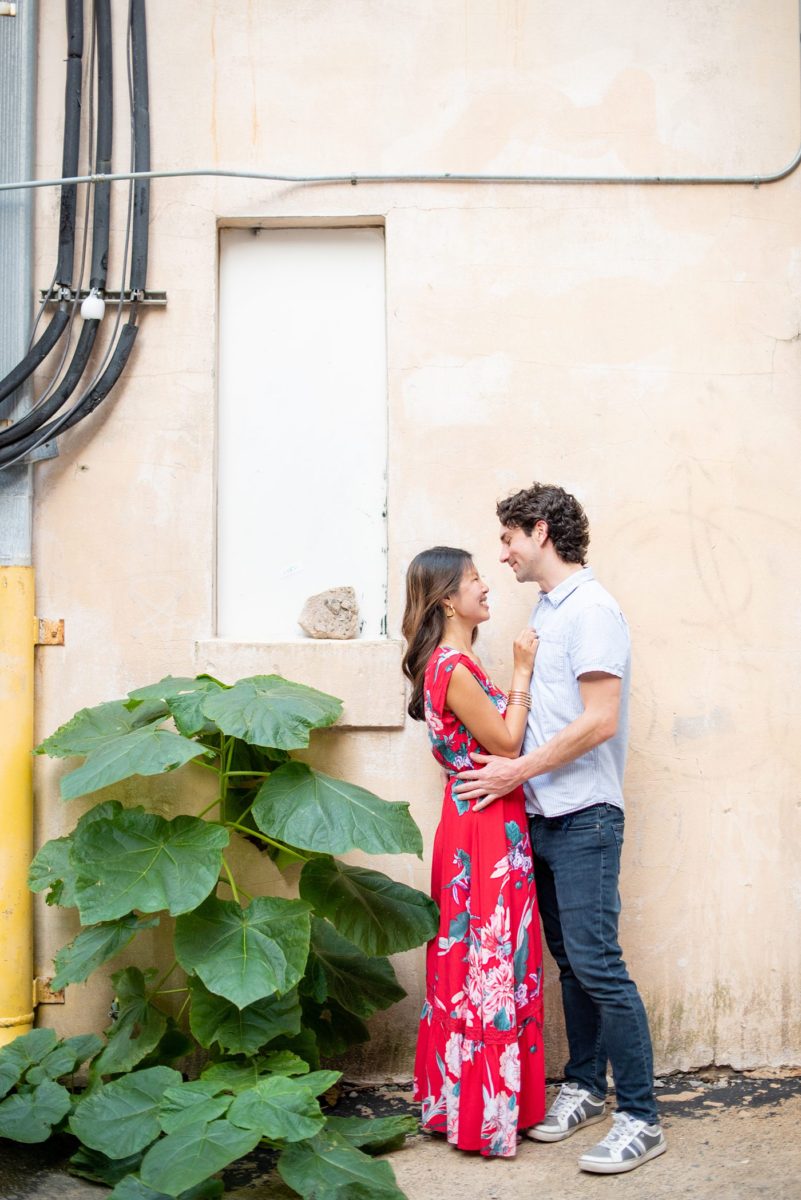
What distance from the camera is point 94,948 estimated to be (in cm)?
340

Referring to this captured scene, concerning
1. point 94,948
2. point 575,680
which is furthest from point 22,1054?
point 575,680

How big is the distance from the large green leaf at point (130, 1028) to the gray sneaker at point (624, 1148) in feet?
4.42

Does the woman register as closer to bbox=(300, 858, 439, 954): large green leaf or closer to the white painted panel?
bbox=(300, 858, 439, 954): large green leaf

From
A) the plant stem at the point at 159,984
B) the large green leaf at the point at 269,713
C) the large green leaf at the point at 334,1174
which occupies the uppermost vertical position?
the large green leaf at the point at 269,713

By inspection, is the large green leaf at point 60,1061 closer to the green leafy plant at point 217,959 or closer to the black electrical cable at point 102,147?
the green leafy plant at point 217,959

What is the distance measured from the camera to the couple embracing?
326 centimetres

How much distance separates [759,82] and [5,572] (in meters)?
3.18

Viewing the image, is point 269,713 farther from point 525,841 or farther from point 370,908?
point 525,841

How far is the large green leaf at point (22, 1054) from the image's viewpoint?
11.1 ft

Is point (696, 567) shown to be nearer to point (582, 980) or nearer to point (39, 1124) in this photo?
point (582, 980)

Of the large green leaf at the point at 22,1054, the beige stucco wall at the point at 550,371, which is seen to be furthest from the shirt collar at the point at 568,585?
the large green leaf at the point at 22,1054

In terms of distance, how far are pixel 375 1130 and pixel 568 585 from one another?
1.72 metres

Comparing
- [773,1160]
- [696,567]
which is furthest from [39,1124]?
[696,567]

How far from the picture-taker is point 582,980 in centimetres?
329
